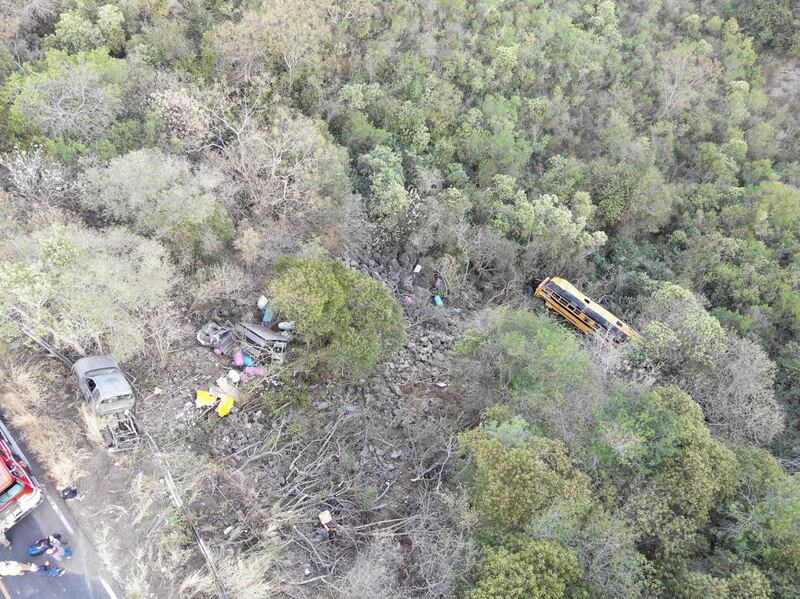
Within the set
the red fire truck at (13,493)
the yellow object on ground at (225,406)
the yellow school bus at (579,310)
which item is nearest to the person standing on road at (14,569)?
the red fire truck at (13,493)

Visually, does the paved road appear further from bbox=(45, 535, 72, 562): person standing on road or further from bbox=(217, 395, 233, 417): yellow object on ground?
bbox=(217, 395, 233, 417): yellow object on ground

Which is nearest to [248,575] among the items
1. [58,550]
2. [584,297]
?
[58,550]

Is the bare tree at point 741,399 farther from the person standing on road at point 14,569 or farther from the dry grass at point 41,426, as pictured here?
the person standing on road at point 14,569

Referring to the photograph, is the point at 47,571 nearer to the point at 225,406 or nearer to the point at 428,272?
the point at 225,406

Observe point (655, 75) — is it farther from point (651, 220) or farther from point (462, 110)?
point (462, 110)

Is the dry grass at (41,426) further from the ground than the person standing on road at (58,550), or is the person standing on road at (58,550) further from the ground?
the dry grass at (41,426)

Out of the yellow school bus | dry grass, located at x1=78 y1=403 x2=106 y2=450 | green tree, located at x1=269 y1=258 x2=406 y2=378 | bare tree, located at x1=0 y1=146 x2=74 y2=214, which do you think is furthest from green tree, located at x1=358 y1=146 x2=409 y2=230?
dry grass, located at x1=78 y1=403 x2=106 y2=450
